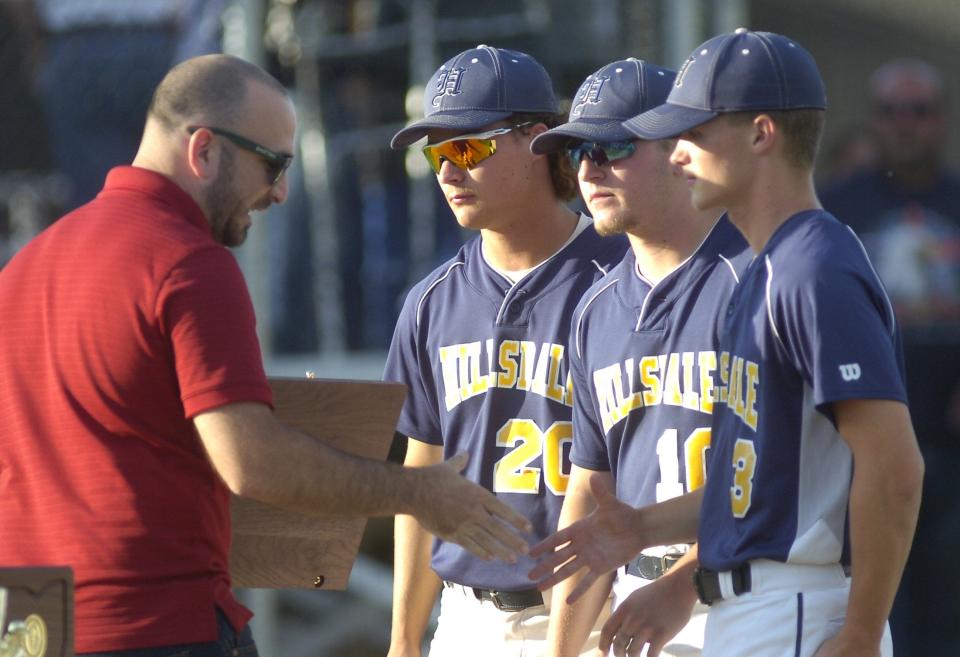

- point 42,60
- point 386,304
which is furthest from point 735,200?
point 42,60

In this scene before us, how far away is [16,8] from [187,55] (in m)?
1.17

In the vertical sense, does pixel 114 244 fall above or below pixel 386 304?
above

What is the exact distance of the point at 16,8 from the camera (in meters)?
8.59

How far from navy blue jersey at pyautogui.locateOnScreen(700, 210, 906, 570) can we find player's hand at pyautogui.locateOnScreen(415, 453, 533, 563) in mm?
406

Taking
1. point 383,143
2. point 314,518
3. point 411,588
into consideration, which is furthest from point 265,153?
point 383,143

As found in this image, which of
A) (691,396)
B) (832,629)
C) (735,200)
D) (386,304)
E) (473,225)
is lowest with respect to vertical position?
(386,304)

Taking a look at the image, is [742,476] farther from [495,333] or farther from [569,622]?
[495,333]

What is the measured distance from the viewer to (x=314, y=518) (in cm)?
351

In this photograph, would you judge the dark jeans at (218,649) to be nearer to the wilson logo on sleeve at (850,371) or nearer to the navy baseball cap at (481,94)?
the wilson logo on sleeve at (850,371)

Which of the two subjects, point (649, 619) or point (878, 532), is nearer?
point (878, 532)

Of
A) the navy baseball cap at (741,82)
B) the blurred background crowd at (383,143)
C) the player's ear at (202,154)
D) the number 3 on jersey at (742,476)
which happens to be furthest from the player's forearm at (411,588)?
the blurred background crowd at (383,143)

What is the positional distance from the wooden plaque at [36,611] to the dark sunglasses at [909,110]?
5560 millimetres

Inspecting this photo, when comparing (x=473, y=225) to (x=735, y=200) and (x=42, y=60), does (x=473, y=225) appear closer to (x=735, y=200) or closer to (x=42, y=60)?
(x=735, y=200)

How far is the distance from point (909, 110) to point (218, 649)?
5227 mm
